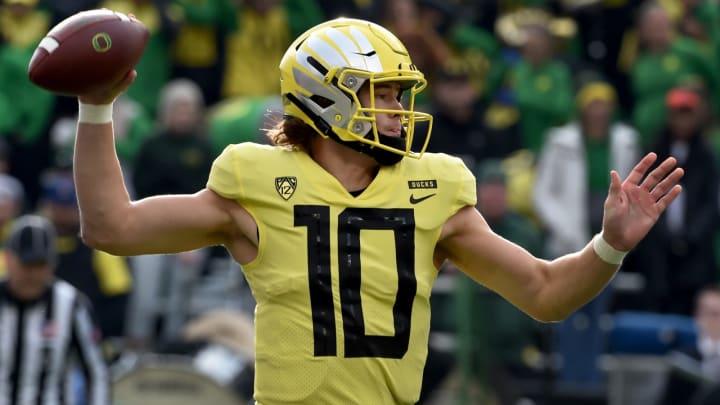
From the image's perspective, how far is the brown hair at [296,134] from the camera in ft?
15.6

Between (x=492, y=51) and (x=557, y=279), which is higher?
(x=557, y=279)

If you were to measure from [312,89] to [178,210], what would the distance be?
51 cm

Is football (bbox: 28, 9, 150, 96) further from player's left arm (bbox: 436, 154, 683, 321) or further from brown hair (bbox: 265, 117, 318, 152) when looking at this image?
player's left arm (bbox: 436, 154, 683, 321)

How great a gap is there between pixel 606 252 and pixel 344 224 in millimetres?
731

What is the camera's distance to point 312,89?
15.4ft

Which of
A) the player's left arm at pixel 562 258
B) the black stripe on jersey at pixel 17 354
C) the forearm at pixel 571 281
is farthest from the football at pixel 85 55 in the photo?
the black stripe on jersey at pixel 17 354

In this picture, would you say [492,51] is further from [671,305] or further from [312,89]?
[312,89]

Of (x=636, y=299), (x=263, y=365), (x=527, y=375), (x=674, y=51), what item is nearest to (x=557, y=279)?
(x=263, y=365)

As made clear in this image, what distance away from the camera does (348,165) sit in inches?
186

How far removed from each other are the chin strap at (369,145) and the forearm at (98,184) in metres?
A: 0.59

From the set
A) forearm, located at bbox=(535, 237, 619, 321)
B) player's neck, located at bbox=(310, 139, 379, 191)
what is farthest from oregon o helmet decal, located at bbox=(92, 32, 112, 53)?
forearm, located at bbox=(535, 237, 619, 321)

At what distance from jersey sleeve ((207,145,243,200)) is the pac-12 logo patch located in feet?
0.35

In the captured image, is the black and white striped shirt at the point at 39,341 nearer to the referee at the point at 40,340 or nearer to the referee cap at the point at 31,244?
the referee at the point at 40,340

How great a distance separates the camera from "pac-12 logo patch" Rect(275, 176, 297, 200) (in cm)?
456
